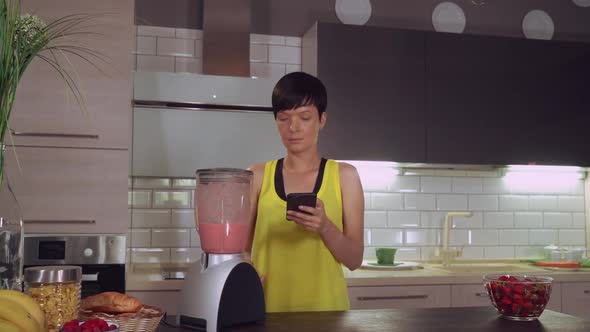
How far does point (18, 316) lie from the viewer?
3.14 ft

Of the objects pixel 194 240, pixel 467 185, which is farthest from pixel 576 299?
pixel 194 240

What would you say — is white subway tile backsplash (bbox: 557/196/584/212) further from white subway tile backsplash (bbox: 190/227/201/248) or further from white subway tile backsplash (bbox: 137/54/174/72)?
white subway tile backsplash (bbox: 137/54/174/72)

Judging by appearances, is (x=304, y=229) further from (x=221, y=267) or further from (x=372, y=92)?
(x=372, y=92)

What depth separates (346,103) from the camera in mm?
3221

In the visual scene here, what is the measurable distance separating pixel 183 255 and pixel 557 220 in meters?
2.36

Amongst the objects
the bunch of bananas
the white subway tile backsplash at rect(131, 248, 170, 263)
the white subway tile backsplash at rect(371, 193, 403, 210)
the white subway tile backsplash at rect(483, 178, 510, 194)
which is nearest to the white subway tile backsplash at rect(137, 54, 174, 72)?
the white subway tile backsplash at rect(131, 248, 170, 263)

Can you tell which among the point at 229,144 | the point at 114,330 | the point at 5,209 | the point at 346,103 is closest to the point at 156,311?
the point at 114,330

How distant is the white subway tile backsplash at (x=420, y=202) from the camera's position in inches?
147

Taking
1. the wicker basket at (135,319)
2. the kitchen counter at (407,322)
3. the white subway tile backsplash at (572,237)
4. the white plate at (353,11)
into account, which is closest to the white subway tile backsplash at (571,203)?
the white subway tile backsplash at (572,237)

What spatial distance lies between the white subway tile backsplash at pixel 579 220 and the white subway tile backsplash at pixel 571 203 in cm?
3

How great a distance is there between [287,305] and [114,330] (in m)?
0.91

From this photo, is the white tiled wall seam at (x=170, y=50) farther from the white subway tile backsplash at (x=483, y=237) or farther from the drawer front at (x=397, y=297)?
the white subway tile backsplash at (x=483, y=237)

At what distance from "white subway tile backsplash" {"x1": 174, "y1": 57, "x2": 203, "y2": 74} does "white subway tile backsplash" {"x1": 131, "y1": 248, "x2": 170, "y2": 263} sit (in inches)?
40.0

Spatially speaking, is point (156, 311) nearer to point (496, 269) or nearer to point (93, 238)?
point (93, 238)
